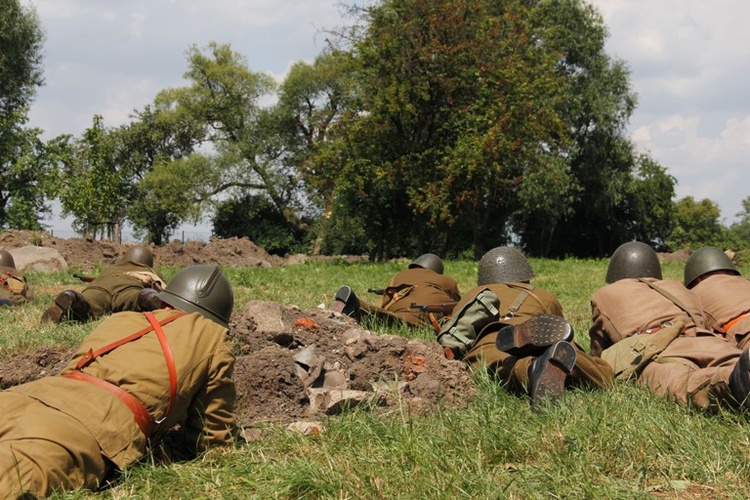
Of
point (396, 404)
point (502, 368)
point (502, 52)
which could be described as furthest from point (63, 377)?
point (502, 52)

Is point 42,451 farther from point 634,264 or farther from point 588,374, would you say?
point 634,264

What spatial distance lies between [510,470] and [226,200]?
4794cm

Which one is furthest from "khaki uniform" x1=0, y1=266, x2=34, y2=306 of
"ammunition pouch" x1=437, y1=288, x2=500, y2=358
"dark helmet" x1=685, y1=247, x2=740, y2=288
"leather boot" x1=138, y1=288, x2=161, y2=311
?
"dark helmet" x1=685, y1=247, x2=740, y2=288

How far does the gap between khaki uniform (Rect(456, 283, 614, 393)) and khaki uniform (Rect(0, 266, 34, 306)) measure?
7101 mm

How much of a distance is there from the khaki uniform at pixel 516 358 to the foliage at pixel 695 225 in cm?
3967

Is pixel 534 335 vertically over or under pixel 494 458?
over

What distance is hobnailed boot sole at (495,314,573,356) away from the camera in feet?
18.9

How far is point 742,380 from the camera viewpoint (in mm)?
4840

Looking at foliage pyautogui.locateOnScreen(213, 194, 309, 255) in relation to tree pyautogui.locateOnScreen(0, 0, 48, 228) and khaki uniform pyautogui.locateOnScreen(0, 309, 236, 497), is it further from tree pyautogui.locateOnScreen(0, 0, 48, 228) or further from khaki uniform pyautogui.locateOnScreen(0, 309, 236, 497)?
khaki uniform pyautogui.locateOnScreen(0, 309, 236, 497)

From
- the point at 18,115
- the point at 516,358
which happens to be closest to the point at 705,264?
the point at 516,358

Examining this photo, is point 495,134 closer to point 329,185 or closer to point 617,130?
point 329,185

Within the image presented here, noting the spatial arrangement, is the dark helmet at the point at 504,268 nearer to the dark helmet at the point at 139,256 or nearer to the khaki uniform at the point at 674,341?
the khaki uniform at the point at 674,341

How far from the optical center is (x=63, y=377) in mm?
4551

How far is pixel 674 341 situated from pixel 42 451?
4.56 meters
